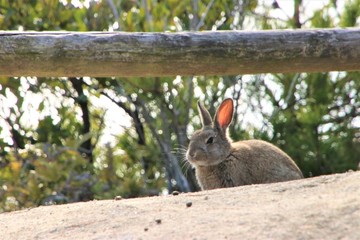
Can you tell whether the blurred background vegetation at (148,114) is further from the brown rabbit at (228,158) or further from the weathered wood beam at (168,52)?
the weathered wood beam at (168,52)

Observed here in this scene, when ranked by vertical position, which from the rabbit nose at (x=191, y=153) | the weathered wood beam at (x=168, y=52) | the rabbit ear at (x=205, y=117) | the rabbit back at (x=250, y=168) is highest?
the weathered wood beam at (x=168, y=52)

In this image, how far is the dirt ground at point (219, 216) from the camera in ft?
19.0

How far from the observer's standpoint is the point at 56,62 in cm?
671

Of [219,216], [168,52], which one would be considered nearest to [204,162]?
[168,52]

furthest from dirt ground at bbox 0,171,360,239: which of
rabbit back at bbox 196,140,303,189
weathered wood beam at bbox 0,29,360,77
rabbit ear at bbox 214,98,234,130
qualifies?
rabbit ear at bbox 214,98,234,130

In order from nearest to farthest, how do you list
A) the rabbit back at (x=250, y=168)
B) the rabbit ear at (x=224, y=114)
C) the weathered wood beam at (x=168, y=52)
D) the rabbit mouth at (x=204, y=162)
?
the weathered wood beam at (x=168, y=52)
the rabbit back at (x=250, y=168)
the rabbit mouth at (x=204, y=162)
the rabbit ear at (x=224, y=114)

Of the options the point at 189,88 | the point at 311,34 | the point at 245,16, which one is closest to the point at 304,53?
the point at 311,34

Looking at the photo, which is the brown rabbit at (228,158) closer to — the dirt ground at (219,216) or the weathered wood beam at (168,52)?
the dirt ground at (219,216)

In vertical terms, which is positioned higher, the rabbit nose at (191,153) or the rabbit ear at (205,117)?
the rabbit ear at (205,117)

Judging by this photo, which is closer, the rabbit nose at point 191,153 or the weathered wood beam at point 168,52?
the weathered wood beam at point 168,52

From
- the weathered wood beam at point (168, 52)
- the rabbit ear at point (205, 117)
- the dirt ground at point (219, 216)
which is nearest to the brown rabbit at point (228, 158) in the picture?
the rabbit ear at point (205, 117)

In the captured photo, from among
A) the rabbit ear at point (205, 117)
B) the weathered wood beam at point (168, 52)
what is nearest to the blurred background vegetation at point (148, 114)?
the rabbit ear at point (205, 117)

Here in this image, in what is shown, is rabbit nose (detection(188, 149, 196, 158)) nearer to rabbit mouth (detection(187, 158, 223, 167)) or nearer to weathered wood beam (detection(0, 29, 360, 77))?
rabbit mouth (detection(187, 158, 223, 167))

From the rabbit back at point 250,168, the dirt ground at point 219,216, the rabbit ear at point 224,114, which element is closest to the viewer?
the dirt ground at point 219,216
